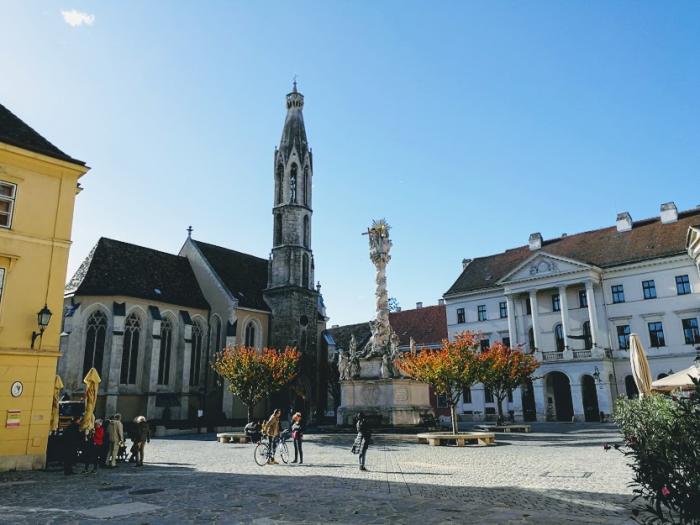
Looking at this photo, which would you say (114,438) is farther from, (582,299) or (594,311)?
(582,299)

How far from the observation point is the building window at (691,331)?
37.5 metres

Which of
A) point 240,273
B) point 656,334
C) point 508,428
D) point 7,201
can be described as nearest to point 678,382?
point 508,428

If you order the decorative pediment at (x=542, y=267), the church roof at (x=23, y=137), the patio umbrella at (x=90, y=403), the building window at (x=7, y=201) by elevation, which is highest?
the decorative pediment at (x=542, y=267)

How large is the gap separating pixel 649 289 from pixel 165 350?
36.6 metres

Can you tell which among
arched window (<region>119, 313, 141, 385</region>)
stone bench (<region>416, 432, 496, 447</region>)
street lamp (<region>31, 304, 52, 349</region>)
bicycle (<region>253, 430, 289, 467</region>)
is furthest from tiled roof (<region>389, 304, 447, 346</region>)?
street lamp (<region>31, 304, 52, 349</region>)

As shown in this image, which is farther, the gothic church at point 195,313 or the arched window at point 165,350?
the arched window at point 165,350

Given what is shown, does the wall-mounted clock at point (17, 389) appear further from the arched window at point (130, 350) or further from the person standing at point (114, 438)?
the arched window at point (130, 350)

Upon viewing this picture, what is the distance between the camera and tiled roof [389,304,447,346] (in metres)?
55.1

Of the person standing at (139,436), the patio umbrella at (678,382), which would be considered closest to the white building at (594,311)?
the patio umbrella at (678,382)

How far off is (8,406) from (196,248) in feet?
102

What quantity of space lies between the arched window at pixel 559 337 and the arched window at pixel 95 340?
34.8 m

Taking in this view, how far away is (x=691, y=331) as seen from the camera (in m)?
37.8

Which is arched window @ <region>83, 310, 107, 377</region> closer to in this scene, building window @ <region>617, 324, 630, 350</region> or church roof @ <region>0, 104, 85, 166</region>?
church roof @ <region>0, 104, 85, 166</region>

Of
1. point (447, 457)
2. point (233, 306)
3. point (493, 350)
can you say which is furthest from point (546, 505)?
point (233, 306)
